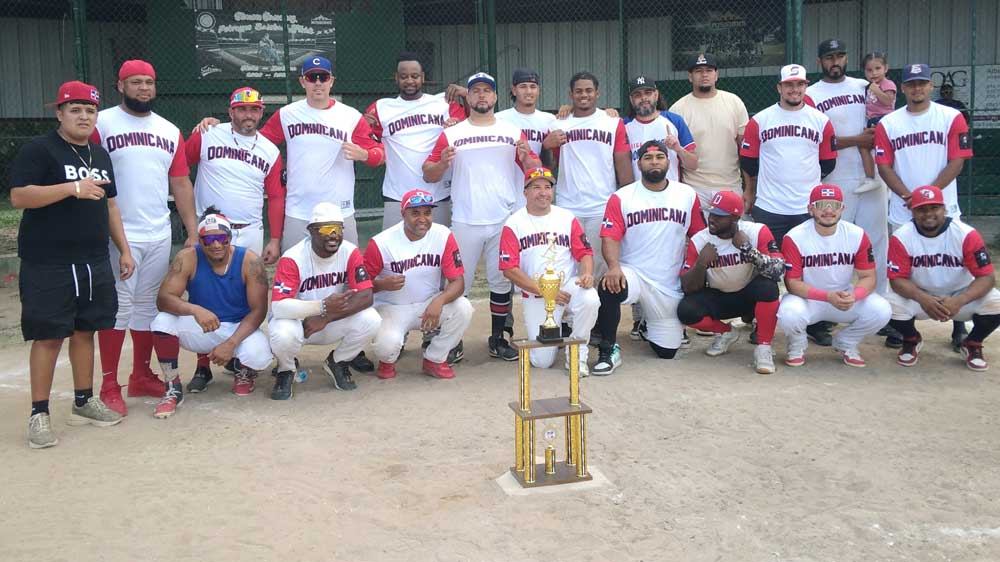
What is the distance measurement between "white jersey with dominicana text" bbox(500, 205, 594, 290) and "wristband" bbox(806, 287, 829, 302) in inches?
61.9

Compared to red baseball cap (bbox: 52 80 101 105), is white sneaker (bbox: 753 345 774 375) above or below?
below

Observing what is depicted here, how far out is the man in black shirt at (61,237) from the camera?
5.11 meters

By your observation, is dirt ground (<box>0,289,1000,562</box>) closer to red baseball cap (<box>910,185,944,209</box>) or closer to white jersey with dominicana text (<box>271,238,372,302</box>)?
white jersey with dominicana text (<box>271,238,372,302</box>)

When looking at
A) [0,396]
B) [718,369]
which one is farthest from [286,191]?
[718,369]

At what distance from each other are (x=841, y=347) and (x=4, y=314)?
7.56 m

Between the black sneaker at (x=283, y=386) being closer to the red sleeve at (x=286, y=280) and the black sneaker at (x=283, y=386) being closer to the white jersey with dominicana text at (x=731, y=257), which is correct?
the red sleeve at (x=286, y=280)

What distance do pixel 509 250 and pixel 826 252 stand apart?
7.42 ft

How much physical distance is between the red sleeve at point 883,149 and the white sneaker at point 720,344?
1746 millimetres

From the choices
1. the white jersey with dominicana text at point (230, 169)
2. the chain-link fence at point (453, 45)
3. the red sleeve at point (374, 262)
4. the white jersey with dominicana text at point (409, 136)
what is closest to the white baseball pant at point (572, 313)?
the red sleeve at point (374, 262)

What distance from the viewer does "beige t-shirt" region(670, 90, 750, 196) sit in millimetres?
7547

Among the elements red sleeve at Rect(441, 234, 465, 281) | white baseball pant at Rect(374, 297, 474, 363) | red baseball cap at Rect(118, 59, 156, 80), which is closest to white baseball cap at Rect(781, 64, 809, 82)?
red sleeve at Rect(441, 234, 465, 281)

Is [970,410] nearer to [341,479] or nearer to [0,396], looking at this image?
[341,479]

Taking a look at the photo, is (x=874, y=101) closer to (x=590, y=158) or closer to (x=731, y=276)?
(x=731, y=276)

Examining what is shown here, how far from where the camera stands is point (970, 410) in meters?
5.60
